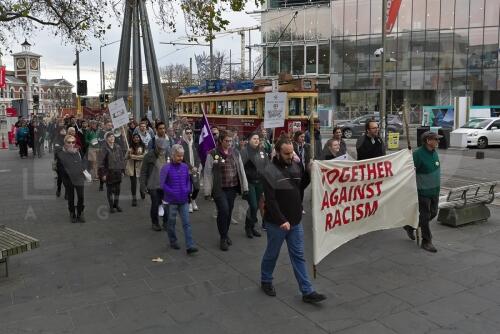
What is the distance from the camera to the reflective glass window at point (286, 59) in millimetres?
51406

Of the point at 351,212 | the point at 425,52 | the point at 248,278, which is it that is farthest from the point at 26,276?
the point at 425,52

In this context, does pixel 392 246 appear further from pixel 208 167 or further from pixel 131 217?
pixel 131 217

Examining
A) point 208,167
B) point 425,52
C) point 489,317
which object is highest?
point 425,52

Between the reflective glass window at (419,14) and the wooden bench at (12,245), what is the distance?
43.6 m

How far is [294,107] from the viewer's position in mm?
20766

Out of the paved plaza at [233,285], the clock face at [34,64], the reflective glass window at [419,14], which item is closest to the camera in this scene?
the paved plaza at [233,285]

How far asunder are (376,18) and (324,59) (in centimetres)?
693

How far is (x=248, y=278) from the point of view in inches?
236

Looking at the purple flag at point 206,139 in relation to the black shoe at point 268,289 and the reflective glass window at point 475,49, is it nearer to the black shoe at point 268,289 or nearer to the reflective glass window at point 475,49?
the black shoe at point 268,289

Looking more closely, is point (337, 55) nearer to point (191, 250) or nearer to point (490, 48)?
point (490, 48)

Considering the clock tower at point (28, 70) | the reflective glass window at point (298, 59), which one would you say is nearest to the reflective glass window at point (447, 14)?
the reflective glass window at point (298, 59)

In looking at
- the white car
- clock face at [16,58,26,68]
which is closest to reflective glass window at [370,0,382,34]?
the white car

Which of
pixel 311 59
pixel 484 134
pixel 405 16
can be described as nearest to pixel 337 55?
pixel 311 59

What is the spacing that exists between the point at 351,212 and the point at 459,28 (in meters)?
41.3
